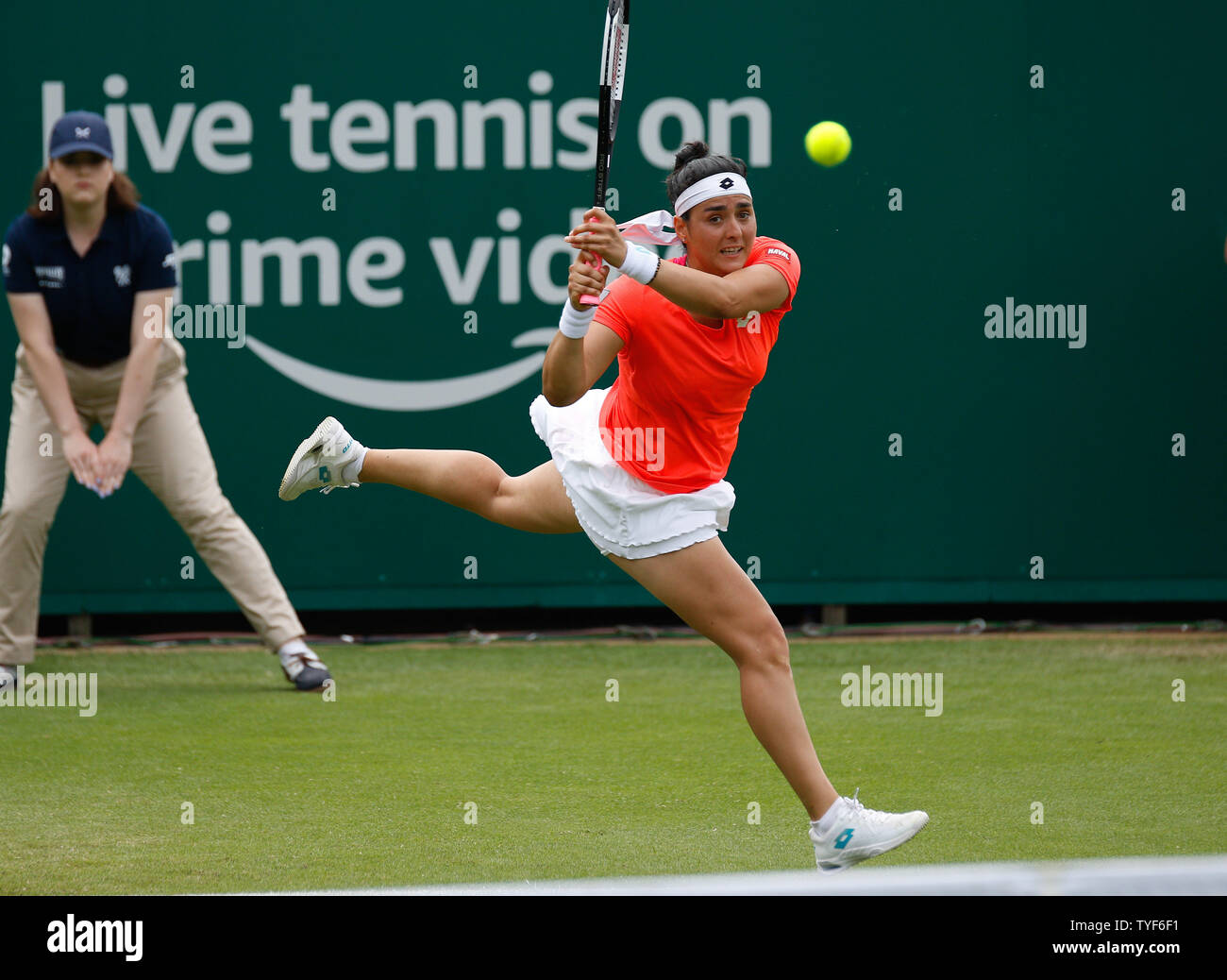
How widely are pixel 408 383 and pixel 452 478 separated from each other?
2917mm

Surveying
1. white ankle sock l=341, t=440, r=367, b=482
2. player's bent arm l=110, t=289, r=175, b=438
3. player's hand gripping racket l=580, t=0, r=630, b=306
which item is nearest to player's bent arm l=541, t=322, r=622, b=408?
player's hand gripping racket l=580, t=0, r=630, b=306

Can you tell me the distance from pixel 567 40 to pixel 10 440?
9.59 ft

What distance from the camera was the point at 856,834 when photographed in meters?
3.71

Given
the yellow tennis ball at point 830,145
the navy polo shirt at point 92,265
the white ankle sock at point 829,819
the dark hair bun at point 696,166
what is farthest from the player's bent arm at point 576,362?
the navy polo shirt at point 92,265

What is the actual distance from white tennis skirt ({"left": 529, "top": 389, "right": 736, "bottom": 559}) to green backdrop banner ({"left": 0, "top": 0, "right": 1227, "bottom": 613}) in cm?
316

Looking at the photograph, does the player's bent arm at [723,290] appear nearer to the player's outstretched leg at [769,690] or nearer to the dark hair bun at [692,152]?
the dark hair bun at [692,152]

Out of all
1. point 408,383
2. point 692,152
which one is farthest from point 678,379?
point 408,383

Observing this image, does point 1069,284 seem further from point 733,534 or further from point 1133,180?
point 733,534

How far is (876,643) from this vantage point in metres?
7.25

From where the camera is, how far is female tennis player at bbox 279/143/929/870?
12.2ft
